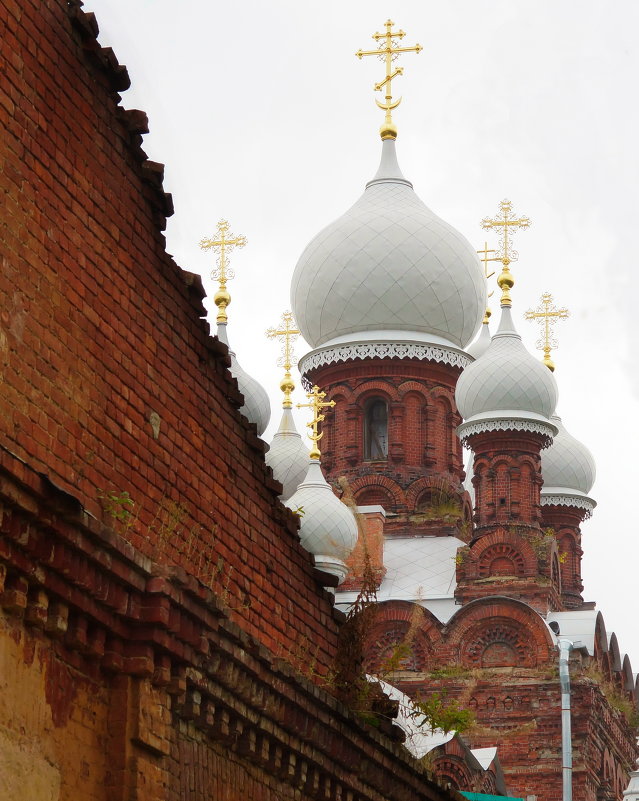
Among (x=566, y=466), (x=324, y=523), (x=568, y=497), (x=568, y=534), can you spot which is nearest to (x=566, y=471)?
(x=566, y=466)

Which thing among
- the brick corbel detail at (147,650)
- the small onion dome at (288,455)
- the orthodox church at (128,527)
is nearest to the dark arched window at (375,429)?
the small onion dome at (288,455)

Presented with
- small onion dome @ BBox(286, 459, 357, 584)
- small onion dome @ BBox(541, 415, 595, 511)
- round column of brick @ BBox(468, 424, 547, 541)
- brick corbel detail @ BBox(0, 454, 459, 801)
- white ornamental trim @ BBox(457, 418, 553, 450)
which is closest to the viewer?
brick corbel detail @ BBox(0, 454, 459, 801)

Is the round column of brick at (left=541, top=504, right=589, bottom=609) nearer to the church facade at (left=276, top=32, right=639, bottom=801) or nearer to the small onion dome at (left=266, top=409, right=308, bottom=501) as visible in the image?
the church facade at (left=276, top=32, right=639, bottom=801)

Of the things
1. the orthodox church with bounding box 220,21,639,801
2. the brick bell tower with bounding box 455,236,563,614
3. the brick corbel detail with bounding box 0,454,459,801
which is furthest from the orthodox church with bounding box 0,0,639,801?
the brick bell tower with bounding box 455,236,563,614

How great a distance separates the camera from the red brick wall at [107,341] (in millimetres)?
7402

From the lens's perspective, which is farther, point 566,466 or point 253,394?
point 566,466

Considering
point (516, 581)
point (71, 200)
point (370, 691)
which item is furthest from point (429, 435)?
point (71, 200)

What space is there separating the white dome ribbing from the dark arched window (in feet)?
Answer: 11.3

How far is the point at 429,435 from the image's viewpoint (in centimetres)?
3400

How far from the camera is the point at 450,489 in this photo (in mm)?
33906

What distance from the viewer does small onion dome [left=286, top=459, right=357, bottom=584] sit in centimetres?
2794

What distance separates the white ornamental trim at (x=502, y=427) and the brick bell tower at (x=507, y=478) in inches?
0.6

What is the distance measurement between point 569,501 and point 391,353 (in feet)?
16.3

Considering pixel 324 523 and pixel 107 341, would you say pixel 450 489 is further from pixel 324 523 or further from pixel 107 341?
pixel 107 341
